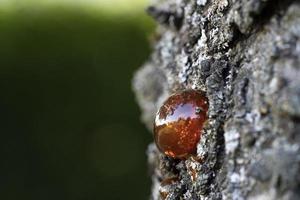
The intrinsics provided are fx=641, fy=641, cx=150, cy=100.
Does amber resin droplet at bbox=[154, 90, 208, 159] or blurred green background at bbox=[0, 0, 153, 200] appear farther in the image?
blurred green background at bbox=[0, 0, 153, 200]

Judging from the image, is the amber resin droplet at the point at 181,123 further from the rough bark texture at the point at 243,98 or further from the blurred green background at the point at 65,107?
the blurred green background at the point at 65,107

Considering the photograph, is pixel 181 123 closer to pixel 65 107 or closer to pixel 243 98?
pixel 243 98

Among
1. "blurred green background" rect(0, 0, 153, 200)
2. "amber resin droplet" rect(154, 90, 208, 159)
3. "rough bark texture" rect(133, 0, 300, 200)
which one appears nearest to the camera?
"rough bark texture" rect(133, 0, 300, 200)

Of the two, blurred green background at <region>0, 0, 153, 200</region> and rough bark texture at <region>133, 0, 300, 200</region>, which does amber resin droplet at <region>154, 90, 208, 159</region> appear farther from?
blurred green background at <region>0, 0, 153, 200</region>

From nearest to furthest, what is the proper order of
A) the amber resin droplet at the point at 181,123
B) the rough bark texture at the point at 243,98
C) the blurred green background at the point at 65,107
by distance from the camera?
the rough bark texture at the point at 243,98, the amber resin droplet at the point at 181,123, the blurred green background at the point at 65,107

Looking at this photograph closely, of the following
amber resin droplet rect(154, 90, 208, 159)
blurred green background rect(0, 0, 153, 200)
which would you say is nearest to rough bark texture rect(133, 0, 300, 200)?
amber resin droplet rect(154, 90, 208, 159)

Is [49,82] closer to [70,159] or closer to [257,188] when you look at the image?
[70,159]

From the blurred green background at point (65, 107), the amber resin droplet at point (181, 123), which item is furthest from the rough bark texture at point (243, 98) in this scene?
the blurred green background at point (65, 107)
